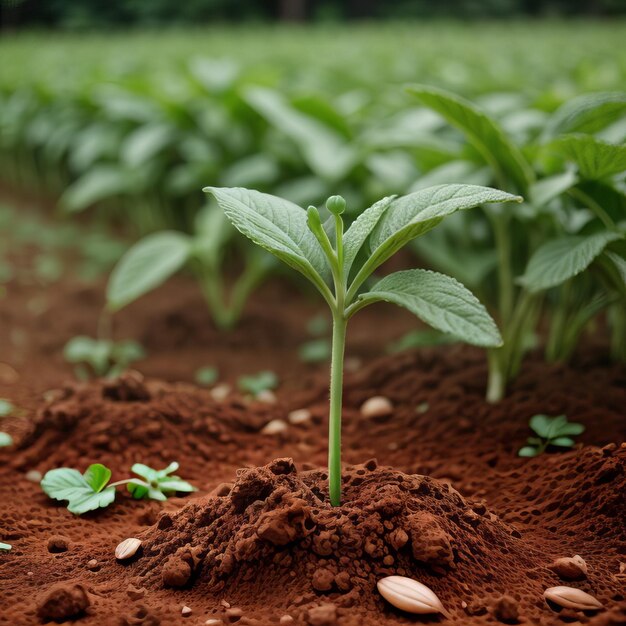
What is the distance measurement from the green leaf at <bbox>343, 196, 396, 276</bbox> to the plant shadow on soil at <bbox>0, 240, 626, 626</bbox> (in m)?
0.29

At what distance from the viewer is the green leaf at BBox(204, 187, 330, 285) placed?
0.86 meters

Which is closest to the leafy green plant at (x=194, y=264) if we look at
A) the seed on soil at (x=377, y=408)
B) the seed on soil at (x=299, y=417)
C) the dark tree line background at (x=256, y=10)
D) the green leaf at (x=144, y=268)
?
the green leaf at (x=144, y=268)

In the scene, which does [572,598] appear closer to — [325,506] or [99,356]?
[325,506]

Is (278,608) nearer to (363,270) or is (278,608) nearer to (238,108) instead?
(363,270)

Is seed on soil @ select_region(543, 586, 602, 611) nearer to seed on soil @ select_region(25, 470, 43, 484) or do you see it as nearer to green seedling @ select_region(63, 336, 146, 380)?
seed on soil @ select_region(25, 470, 43, 484)

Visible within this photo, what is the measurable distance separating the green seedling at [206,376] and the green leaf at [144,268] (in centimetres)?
30

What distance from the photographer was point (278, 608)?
812mm

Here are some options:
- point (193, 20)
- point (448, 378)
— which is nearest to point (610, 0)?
point (193, 20)

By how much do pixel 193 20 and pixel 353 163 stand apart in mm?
16305

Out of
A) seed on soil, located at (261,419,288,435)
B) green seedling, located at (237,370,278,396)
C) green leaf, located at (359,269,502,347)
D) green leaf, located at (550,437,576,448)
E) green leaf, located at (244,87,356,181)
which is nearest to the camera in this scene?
green leaf, located at (359,269,502,347)

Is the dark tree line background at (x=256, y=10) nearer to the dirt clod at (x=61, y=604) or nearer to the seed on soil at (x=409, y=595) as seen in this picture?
the dirt clod at (x=61, y=604)

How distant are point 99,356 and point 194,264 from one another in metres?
0.53

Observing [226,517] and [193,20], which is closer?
[226,517]

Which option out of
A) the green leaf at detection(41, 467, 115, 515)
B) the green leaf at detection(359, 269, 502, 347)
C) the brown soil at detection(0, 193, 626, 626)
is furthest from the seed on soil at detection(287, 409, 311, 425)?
the green leaf at detection(359, 269, 502, 347)
